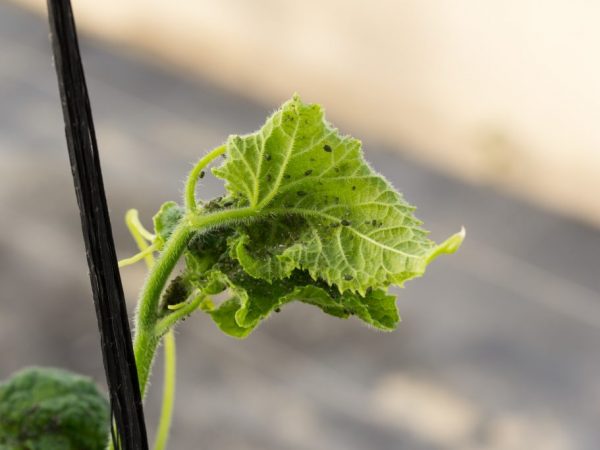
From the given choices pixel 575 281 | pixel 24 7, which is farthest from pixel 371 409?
pixel 24 7

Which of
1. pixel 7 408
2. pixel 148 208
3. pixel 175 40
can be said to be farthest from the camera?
pixel 175 40

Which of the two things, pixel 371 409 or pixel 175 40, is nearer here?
pixel 371 409

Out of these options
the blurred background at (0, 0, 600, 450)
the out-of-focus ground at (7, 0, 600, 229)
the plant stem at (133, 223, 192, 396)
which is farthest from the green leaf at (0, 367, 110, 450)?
the out-of-focus ground at (7, 0, 600, 229)

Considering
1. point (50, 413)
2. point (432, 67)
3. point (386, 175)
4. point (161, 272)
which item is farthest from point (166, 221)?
point (432, 67)

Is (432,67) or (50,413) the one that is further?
(432,67)

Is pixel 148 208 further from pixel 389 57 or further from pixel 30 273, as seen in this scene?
pixel 389 57

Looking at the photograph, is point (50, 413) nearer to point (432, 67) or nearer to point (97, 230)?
point (97, 230)

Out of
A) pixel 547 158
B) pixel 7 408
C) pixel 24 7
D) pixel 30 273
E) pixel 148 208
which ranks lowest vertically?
pixel 7 408
